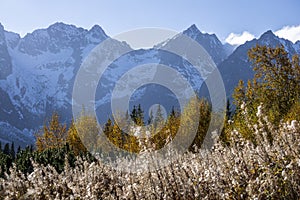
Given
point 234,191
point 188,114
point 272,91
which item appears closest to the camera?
point 234,191

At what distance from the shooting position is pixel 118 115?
47.2m

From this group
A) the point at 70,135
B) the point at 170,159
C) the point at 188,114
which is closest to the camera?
the point at 170,159

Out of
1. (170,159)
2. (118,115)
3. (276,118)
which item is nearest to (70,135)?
(118,115)

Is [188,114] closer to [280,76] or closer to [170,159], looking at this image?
[280,76]

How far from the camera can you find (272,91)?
29141 mm

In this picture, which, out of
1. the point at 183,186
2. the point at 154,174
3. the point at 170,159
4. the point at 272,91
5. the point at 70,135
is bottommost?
the point at 183,186

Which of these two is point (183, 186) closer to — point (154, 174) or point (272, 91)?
point (154, 174)

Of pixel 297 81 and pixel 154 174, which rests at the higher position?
pixel 297 81

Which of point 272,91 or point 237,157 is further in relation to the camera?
point 272,91

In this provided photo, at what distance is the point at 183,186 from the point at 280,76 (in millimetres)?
27467

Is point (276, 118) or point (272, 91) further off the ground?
point (272, 91)

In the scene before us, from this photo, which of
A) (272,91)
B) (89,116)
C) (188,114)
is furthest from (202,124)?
(89,116)

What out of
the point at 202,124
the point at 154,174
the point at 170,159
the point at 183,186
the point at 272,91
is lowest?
the point at 183,186

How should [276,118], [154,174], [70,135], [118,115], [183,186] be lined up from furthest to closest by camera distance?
1. [118,115]
2. [70,135]
3. [276,118]
4. [154,174]
5. [183,186]
